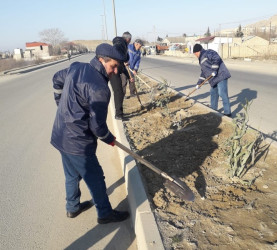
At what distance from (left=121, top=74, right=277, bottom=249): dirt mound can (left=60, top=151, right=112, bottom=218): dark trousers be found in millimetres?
533

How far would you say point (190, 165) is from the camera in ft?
11.9

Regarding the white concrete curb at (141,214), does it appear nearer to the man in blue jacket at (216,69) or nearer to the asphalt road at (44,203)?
the asphalt road at (44,203)

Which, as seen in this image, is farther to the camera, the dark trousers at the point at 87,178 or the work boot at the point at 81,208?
the work boot at the point at 81,208

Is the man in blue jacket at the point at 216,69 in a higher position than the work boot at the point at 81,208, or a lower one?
higher

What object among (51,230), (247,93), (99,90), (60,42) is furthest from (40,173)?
(60,42)

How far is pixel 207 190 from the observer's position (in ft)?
10.2

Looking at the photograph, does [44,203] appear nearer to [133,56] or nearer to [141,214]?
[141,214]

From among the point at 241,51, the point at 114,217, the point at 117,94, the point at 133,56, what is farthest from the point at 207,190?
the point at 241,51

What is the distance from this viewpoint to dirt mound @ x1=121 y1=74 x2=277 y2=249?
7.82 feet

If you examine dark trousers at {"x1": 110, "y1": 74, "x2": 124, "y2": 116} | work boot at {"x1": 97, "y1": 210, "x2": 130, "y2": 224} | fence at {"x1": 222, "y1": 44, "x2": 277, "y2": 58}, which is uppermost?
dark trousers at {"x1": 110, "y1": 74, "x2": 124, "y2": 116}

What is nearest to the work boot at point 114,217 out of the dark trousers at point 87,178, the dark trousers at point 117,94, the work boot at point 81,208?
the dark trousers at point 87,178

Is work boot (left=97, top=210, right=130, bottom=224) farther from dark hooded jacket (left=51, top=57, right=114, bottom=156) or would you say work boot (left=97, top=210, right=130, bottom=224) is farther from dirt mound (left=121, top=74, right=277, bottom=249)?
dark hooded jacket (left=51, top=57, right=114, bottom=156)

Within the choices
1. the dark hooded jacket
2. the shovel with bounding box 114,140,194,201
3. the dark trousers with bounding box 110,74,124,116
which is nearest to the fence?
the dark trousers with bounding box 110,74,124,116

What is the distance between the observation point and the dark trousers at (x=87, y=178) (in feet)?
8.86
